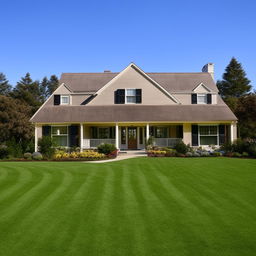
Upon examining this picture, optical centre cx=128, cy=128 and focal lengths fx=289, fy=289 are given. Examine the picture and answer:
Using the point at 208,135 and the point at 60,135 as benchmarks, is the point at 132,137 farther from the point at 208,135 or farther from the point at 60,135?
the point at 208,135

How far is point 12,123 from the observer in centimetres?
3222

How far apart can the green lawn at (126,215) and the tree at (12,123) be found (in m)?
22.4

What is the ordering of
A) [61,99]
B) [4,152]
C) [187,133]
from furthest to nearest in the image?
[61,99] < [187,133] < [4,152]

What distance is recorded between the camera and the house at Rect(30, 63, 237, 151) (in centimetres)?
2611

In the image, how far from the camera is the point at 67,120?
26.1 meters

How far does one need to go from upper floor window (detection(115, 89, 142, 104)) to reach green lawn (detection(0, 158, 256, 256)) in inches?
675

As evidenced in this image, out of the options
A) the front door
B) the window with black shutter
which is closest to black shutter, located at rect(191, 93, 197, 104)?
the front door

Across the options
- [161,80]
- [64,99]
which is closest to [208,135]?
[161,80]

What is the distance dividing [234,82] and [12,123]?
49.3 metres

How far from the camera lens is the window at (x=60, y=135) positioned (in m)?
26.7

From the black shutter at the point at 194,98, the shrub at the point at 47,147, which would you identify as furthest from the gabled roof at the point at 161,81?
the shrub at the point at 47,147

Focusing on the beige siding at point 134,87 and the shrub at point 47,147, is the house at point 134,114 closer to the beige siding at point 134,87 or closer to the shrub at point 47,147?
the beige siding at point 134,87

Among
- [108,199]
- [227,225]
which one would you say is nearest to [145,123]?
[108,199]

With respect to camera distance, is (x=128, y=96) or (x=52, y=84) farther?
(x=52, y=84)
